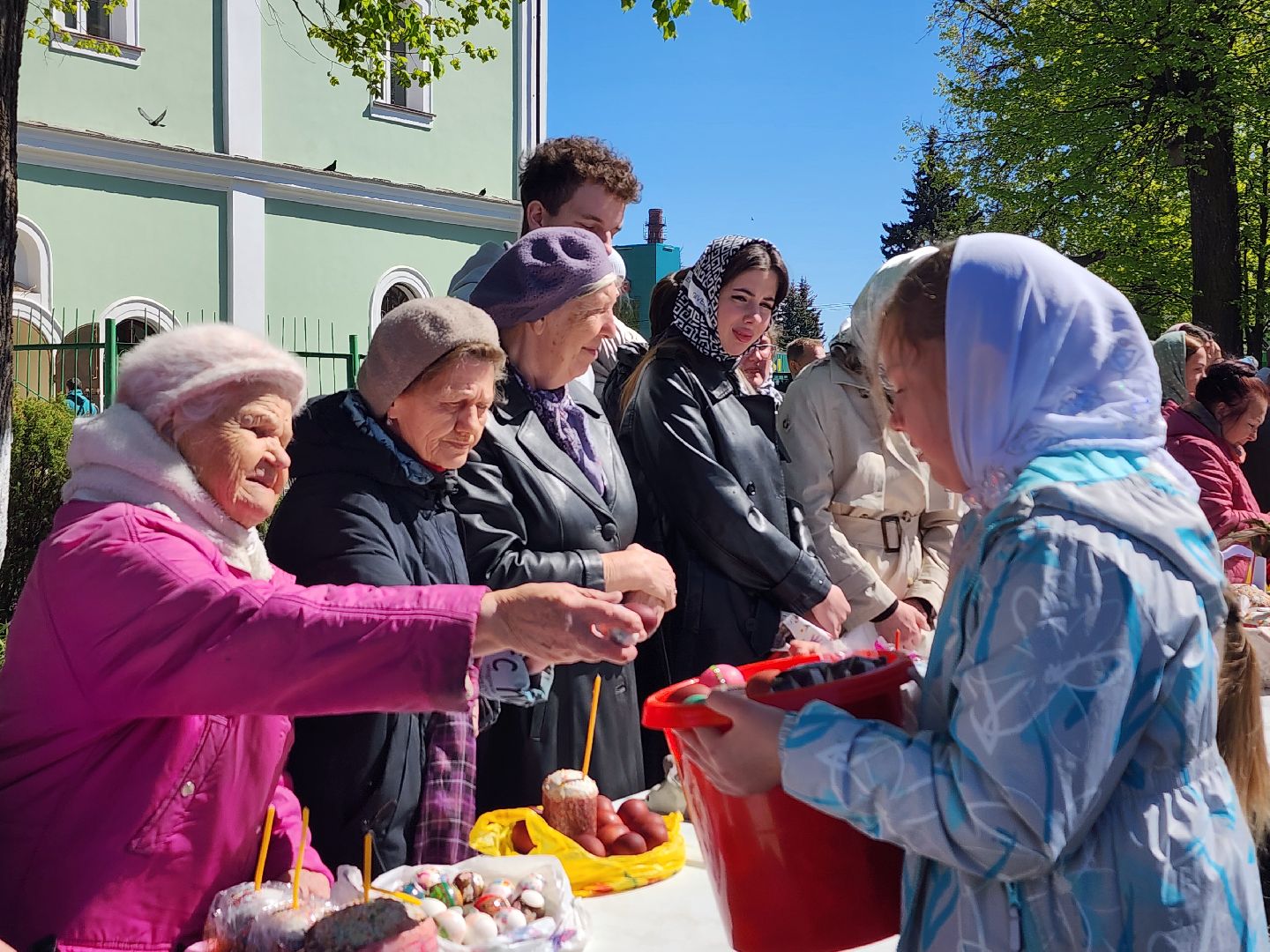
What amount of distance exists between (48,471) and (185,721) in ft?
19.2

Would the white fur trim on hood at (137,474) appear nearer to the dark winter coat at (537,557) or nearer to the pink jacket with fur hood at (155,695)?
the pink jacket with fur hood at (155,695)

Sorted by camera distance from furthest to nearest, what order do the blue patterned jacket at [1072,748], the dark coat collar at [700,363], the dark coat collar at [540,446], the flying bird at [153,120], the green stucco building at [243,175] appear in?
the flying bird at [153,120]
the green stucco building at [243,175]
the dark coat collar at [700,363]
the dark coat collar at [540,446]
the blue patterned jacket at [1072,748]

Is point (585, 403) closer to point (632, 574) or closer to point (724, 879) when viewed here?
point (632, 574)

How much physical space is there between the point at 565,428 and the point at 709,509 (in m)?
0.55

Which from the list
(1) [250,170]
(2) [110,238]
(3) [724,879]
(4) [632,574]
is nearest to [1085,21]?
(1) [250,170]

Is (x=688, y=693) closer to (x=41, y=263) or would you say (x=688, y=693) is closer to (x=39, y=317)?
(x=39, y=317)

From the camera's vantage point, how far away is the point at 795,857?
134cm

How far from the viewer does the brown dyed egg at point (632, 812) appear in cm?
212

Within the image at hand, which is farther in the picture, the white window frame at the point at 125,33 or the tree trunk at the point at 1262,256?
the tree trunk at the point at 1262,256

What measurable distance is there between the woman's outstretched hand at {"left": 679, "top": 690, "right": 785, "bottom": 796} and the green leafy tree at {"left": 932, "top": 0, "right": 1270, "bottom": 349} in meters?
15.7

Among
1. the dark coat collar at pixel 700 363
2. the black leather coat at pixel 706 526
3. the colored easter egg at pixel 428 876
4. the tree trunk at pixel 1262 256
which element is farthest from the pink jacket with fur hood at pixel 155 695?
the tree trunk at pixel 1262 256

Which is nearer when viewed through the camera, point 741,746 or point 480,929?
point 741,746

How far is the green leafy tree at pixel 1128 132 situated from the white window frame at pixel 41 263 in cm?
1357

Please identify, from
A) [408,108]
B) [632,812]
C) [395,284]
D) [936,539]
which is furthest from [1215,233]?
[632,812]
